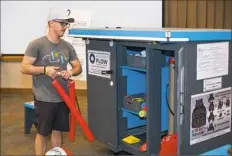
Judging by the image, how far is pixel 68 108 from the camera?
2.99 metres

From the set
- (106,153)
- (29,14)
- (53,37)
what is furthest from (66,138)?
(29,14)

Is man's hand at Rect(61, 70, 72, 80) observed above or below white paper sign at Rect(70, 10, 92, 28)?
below

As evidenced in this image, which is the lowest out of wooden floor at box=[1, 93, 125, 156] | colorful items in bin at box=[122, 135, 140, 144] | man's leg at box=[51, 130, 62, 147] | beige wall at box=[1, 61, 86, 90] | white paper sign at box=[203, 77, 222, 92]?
wooden floor at box=[1, 93, 125, 156]

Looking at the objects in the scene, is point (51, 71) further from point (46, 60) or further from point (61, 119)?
point (61, 119)

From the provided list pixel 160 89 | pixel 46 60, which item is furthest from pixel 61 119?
pixel 160 89

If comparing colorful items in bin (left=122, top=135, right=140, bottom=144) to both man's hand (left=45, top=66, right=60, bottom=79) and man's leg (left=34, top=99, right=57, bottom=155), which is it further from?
man's hand (left=45, top=66, right=60, bottom=79)

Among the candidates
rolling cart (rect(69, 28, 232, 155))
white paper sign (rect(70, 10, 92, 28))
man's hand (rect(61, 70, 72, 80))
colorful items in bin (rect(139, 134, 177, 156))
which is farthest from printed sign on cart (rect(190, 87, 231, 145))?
white paper sign (rect(70, 10, 92, 28))

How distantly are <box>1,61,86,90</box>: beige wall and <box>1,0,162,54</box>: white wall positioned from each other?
272mm

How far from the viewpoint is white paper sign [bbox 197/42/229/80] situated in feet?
8.76

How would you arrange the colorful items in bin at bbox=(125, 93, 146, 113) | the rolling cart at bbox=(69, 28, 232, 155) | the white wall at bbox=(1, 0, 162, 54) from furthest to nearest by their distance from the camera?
1. the white wall at bbox=(1, 0, 162, 54)
2. the colorful items in bin at bbox=(125, 93, 146, 113)
3. the rolling cart at bbox=(69, 28, 232, 155)

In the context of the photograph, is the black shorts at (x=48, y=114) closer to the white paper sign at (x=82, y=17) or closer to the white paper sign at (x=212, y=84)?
the white paper sign at (x=212, y=84)

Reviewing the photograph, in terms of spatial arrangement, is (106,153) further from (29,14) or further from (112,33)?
(29,14)

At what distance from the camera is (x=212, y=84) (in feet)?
9.17

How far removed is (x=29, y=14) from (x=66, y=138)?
2796mm
